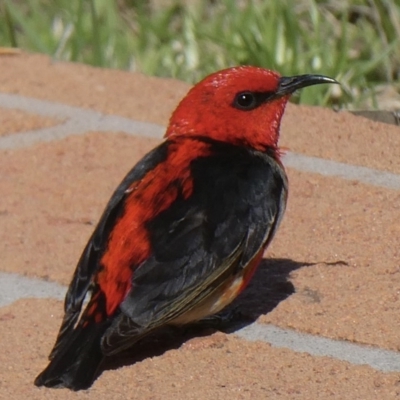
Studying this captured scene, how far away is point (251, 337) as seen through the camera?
3180 millimetres

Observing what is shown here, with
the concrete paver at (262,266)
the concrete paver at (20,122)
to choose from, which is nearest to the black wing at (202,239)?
the concrete paver at (262,266)

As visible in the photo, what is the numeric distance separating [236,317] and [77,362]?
1.79 ft

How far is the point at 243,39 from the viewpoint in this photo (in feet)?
16.9

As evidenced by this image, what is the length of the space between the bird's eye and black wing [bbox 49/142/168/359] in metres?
0.40

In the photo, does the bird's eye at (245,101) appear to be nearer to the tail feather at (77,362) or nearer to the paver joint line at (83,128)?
the paver joint line at (83,128)

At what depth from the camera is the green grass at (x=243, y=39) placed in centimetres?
510

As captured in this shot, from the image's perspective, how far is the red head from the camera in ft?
12.5

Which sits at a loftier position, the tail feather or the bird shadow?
the tail feather

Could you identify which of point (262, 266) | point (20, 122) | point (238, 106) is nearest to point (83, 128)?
point (20, 122)

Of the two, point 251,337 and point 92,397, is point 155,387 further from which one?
point 251,337

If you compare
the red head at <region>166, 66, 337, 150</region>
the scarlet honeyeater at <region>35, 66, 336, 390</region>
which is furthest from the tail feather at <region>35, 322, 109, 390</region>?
the red head at <region>166, 66, 337, 150</region>

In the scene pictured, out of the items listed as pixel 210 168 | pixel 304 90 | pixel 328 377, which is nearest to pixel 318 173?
pixel 210 168

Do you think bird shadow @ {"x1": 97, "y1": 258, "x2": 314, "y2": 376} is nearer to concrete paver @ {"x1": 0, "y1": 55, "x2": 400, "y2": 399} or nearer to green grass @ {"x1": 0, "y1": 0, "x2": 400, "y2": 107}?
concrete paver @ {"x1": 0, "y1": 55, "x2": 400, "y2": 399}

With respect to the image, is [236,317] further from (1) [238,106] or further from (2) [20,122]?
(2) [20,122]
